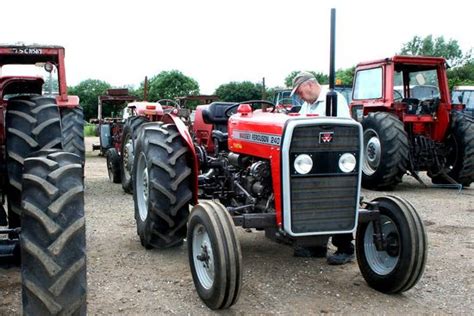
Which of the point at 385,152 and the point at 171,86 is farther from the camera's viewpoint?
the point at 171,86

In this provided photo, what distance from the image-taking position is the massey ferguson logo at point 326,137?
148 inches

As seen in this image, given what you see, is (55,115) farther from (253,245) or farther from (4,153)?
(253,245)

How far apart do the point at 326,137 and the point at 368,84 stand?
257 inches

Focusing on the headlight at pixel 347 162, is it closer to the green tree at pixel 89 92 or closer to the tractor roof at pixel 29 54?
the tractor roof at pixel 29 54

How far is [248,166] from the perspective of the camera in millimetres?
4672

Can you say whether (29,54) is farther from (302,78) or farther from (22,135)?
(302,78)

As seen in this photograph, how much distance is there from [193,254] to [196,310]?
398mm

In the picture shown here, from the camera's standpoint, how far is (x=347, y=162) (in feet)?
12.6

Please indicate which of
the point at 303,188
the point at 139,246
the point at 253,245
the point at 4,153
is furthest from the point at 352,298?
the point at 4,153

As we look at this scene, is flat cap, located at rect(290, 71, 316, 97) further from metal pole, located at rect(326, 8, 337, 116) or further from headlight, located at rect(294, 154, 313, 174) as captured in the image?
headlight, located at rect(294, 154, 313, 174)

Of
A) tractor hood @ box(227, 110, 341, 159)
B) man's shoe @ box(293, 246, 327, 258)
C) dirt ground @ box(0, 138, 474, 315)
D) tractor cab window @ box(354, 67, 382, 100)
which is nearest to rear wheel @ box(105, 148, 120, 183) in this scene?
dirt ground @ box(0, 138, 474, 315)

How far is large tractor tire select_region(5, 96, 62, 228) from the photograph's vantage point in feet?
12.0

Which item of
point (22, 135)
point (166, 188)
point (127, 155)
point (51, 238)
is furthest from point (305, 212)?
point (127, 155)

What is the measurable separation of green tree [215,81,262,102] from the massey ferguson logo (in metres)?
24.6
